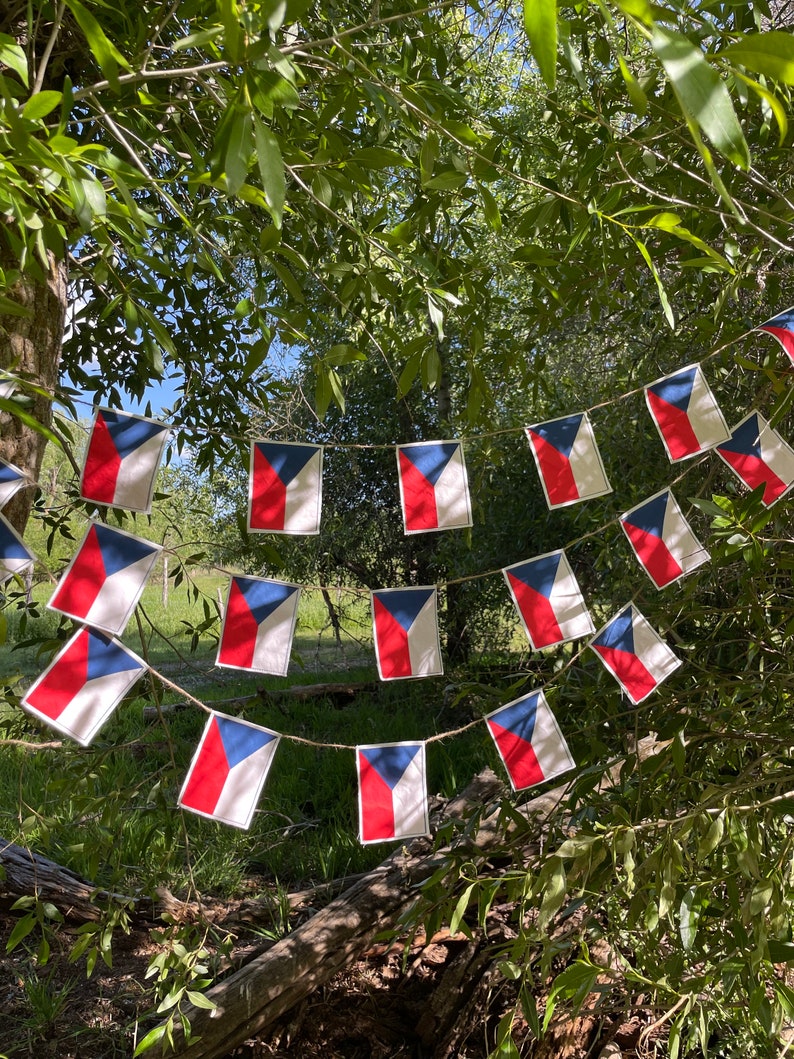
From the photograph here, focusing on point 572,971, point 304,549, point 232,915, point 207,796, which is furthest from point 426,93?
point 304,549

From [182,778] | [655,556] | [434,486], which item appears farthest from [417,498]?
[182,778]

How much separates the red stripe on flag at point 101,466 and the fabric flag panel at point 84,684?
208 millimetres

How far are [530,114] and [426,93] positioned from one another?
318cm

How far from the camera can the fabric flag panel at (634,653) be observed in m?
1.62

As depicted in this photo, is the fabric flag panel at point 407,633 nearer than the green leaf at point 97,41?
No

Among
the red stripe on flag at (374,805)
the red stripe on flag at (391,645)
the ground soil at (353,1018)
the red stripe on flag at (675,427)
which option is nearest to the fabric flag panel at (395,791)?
the red stripe on flag at (374,805)

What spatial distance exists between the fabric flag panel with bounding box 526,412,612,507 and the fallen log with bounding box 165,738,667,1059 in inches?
26.6

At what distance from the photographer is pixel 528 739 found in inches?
61.4

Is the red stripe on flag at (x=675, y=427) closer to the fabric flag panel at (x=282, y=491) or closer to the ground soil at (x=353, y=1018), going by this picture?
the fabric flag panel at (x=282, y=491)

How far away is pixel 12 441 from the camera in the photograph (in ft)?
5.12

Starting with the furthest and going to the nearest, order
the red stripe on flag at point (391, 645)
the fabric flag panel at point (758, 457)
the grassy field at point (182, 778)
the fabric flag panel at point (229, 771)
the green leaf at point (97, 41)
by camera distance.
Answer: the grassy field at point (182, 778)
the fabric flag panel at point (758, 457)
the red stripe on flag at point (391, 645)
the fabric flag panel at point (229, 771)
the green leaf at point (97, 41)

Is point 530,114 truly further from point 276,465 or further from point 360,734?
point 276,465

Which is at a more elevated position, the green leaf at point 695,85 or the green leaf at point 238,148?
the green leaf at point 695,85

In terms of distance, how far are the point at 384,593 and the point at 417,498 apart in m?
0.17
